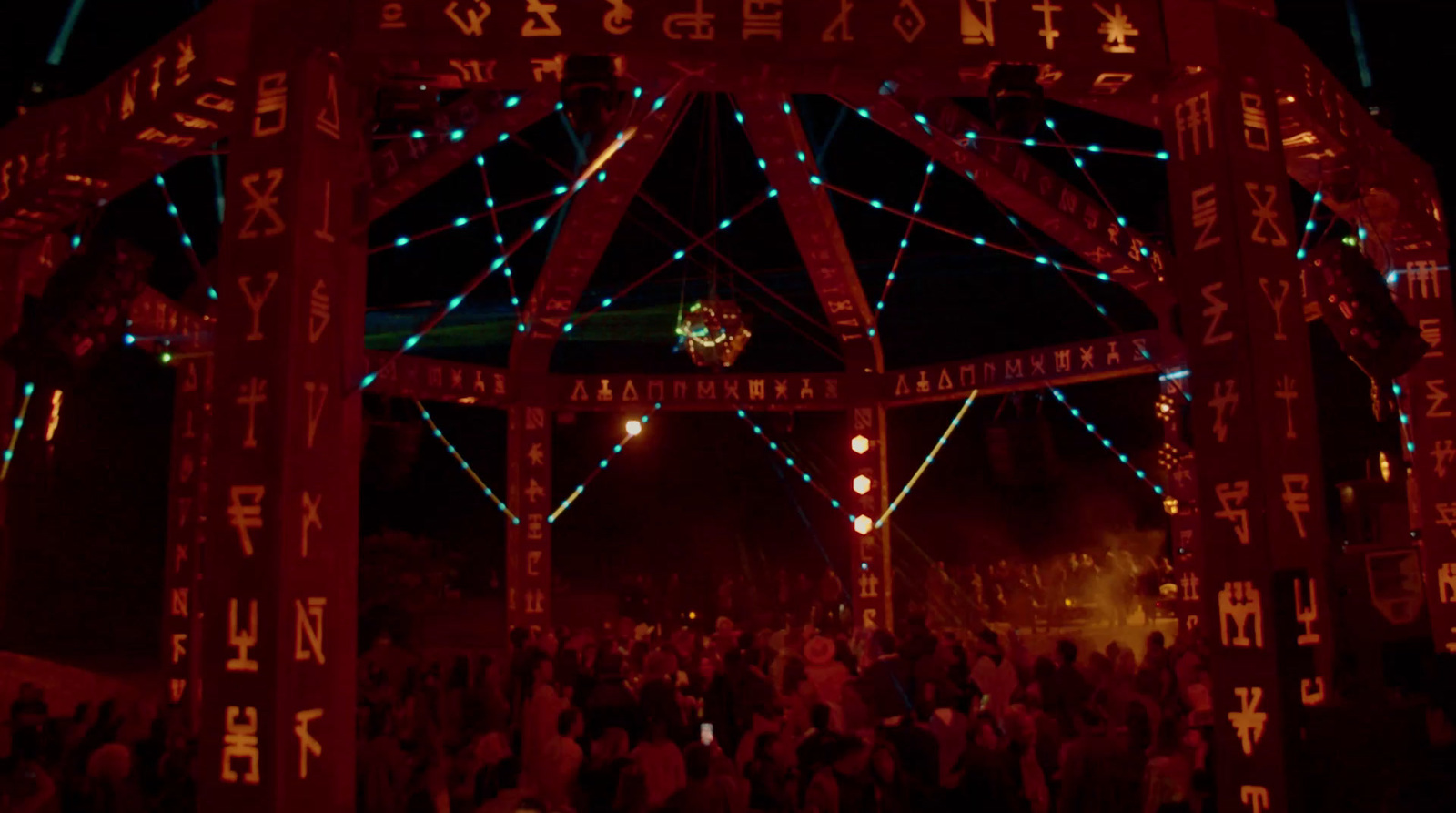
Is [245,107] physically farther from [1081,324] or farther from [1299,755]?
[1081,324]

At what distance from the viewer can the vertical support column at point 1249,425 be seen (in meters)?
5.72

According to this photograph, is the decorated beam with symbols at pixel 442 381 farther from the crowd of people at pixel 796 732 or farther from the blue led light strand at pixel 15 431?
the blue led light strand at pixel 15 431

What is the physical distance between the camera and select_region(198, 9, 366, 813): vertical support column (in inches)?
212

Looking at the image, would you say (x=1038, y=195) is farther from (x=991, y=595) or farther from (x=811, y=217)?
(x=991, y=595)

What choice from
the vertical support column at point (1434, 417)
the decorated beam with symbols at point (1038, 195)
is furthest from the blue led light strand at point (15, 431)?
the vertical support column at point (1434, 417)

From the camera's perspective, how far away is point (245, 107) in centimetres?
602

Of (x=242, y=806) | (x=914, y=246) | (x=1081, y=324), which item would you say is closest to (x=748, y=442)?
(x=914, y=246)

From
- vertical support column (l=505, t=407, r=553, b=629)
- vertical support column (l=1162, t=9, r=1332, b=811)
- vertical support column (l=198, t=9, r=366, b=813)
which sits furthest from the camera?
vertical support column (l=505, t=407, r=553, b=629)

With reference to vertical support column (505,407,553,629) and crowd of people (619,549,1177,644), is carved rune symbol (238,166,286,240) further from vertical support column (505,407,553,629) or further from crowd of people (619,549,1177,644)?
crowd of people (619,549,1177,644)

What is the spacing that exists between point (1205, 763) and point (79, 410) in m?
14.7

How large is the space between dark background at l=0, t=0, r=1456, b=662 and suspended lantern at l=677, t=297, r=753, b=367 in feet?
3.95

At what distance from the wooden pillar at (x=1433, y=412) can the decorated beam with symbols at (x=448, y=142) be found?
7.66m

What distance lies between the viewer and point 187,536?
10.3 m

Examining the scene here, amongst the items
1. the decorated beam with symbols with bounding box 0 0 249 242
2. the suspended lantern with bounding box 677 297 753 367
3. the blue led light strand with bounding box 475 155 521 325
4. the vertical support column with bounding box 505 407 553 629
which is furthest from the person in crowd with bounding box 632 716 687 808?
the vertical support column with bounding box 505 407 553 629
